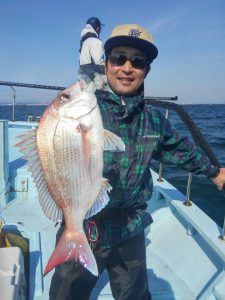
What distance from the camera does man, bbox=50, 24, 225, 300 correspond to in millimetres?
2326

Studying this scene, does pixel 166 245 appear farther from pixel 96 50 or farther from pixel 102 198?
pixel 96 50

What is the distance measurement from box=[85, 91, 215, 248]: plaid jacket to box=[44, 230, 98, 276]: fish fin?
0.48 metres

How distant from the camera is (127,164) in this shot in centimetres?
235

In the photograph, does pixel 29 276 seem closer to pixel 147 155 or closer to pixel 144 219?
pixel 144 219

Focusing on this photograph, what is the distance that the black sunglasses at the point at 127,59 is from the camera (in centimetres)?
234

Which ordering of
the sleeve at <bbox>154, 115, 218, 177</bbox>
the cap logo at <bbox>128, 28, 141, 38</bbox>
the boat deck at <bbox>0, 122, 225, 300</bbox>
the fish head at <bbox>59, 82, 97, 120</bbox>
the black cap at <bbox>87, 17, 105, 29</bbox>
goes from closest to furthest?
the fish head at <bbox>59, 82, 97, 120</bbox> → the cap logo at <bbox>128, 28, 141, 38</bbox> → the sleeve at <bbox>154, 115, 218, 177</bbox> → the boat deck at <bbox>0, 122, 225, 300</bbox> → the black cap at <bbox>87, 17, 105, 29</bbox>

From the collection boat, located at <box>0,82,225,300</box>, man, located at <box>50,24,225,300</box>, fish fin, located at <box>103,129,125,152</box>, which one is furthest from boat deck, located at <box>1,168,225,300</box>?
fish fin, located at <box>103,129,125,152</box>

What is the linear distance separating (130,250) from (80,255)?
770 mm

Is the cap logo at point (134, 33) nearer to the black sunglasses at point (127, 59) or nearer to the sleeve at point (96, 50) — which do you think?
the black sunglasses at point (127, 59)

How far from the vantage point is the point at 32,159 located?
6.00ft

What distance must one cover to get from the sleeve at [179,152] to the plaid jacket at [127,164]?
7 centimetres

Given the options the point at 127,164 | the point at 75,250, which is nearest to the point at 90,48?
the point at 127,164

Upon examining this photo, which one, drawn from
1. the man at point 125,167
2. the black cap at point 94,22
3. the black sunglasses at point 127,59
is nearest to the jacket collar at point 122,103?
the man at point 125,167

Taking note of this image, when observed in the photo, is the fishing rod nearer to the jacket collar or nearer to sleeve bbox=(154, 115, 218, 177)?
sleeve bbox=(154, 115, 218, 177)
